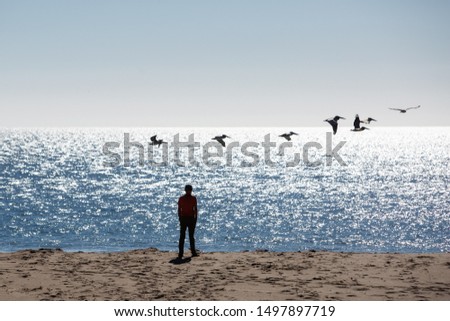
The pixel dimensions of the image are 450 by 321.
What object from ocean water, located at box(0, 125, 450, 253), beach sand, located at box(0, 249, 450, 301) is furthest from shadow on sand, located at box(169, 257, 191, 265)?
ocean water, located at box(0, 125, 450, 253)

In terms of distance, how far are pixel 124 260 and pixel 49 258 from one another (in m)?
2.31

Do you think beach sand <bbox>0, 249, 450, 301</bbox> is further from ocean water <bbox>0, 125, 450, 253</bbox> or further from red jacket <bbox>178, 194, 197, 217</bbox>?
ocean water <bbox>0, 125, 450, 253</bbox>

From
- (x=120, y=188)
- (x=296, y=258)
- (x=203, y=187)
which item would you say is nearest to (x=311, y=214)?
(x=203, y=187)

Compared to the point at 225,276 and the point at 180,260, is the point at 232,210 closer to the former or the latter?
the point at 180,260

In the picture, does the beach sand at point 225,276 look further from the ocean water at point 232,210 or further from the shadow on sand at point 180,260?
the ocean water at point 232,210

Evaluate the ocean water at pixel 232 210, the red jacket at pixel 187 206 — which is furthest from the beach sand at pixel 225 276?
the ocean water at pixel 232 210

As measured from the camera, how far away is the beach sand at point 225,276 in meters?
11.4

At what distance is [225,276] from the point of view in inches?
516

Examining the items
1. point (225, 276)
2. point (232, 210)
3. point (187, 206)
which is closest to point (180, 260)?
point (187, 206)

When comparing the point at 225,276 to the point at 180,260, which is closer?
the point at 225,276

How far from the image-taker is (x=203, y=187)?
89188mm

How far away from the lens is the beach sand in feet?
37.3
